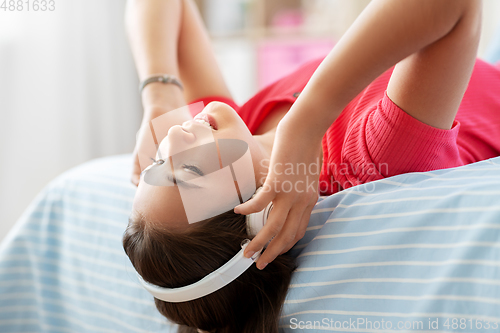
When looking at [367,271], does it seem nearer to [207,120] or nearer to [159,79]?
[207,120]

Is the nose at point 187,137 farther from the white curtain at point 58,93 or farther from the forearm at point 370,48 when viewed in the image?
the white curtain at point 58,93

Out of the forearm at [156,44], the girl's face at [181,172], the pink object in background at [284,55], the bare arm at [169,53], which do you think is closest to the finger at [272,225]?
the girl's face at [181,172]

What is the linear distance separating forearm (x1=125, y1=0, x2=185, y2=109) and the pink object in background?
170 centimetres

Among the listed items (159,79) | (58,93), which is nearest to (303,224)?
(159,79)

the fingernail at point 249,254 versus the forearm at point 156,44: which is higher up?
the forearm at point 156,44

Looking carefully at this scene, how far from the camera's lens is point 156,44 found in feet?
3.54

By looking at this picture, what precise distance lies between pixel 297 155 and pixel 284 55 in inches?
92.2

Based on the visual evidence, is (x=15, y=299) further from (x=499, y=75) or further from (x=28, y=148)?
(x=499, y=75)

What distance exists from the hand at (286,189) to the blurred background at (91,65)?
1.12 meters

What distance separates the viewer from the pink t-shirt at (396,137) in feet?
2.22

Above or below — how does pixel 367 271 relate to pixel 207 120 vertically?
below

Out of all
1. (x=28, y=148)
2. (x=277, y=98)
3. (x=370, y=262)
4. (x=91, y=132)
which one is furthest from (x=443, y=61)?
(x=91, y=132)

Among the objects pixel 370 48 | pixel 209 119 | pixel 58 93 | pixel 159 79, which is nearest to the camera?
pixel 370 48

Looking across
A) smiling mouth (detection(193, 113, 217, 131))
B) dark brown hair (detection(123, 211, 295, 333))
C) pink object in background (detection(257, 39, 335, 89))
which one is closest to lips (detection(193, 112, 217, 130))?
smiling mouth (detection(193, 113, 217, 131))
